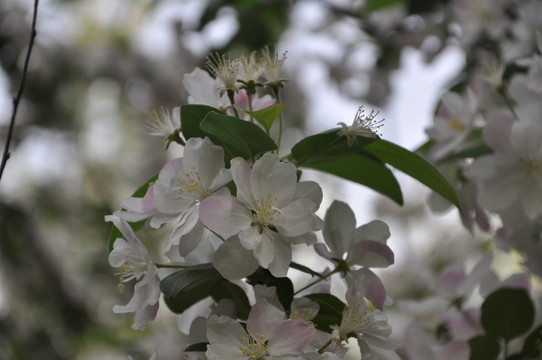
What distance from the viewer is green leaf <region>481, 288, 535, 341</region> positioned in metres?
0.77

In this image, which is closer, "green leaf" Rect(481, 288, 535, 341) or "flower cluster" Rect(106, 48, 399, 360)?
"flower cluster" Rect(106, 48, 399, 360)

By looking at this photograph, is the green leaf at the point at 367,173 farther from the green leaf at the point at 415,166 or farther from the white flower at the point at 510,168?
the white flower at the point at 510,168

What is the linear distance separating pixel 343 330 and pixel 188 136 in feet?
0.79

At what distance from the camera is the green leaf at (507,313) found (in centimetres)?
77

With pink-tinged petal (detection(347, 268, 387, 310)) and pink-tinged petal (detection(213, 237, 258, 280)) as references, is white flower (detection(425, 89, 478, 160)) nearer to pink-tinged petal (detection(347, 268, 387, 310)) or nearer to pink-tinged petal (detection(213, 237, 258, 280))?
pink-tinged petal (detection(347, 268, 387, 310))

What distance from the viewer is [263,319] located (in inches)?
21.1

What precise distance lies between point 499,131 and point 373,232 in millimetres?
292

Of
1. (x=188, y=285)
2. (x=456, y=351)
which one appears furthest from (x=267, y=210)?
(x=456, y=351)

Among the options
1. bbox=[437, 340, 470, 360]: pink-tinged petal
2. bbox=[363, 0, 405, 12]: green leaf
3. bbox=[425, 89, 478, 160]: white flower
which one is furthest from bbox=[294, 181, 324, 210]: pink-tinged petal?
bbox=[363, 0, 405, 12]: green leaf

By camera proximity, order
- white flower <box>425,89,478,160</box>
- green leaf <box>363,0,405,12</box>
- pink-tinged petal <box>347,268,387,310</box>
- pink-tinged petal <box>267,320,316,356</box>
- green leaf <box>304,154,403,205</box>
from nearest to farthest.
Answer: pink-tinged petal <box>267,320,316,356</box> → pink-tinged petal <box>347,268,387,310</box> → green leaf <box>304,154,403,205</box> → white flower <box>425,89,478,160</box> → green leaf <box>363,0,405,12</box>

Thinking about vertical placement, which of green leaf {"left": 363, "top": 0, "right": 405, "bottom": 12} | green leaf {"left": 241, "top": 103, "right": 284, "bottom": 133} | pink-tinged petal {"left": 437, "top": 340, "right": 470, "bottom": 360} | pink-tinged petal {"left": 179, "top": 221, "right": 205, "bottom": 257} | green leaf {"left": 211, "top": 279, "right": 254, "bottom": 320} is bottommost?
pink-tinged petal {"left": 437, "top": 340, "right": 470, "bottom": 360}

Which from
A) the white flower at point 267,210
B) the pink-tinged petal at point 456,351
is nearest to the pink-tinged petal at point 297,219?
the white flower at point 267,210

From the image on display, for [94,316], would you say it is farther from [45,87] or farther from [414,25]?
[414,25]

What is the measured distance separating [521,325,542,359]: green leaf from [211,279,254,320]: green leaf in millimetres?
416
